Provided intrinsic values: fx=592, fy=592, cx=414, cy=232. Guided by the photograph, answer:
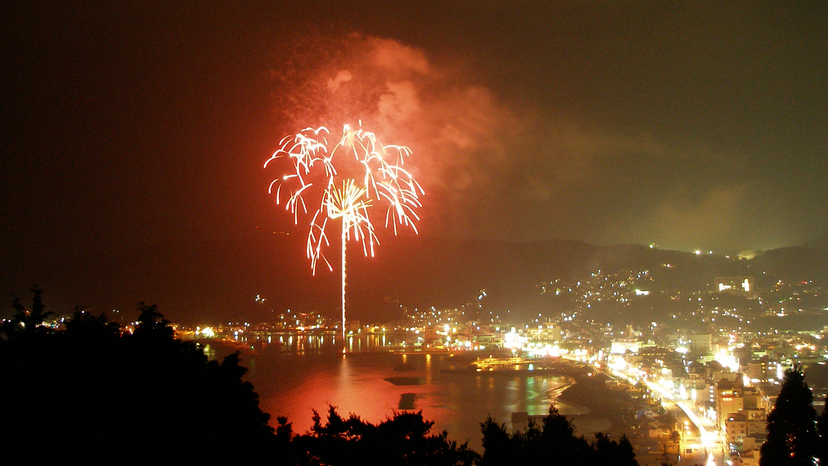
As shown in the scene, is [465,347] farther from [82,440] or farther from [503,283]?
[82,440]

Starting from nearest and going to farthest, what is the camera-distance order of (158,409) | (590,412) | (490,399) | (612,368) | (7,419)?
(7,419) < (158,409) < (590,412) < (490,399) < (612,368)

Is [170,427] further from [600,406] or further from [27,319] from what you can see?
[600,406]

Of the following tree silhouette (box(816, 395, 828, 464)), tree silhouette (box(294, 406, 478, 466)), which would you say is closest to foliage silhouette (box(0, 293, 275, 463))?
tree silhouette (box(294, 406, 478, 466))

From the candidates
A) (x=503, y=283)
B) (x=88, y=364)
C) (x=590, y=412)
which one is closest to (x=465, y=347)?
(x=590, y=412)

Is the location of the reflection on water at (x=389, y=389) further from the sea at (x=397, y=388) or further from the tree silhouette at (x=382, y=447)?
the tree silhouette at (x=382, y=447)

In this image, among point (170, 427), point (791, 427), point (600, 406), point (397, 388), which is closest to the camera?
point (170, 427)

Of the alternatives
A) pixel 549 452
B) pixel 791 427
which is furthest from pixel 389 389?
pixel 549 452
